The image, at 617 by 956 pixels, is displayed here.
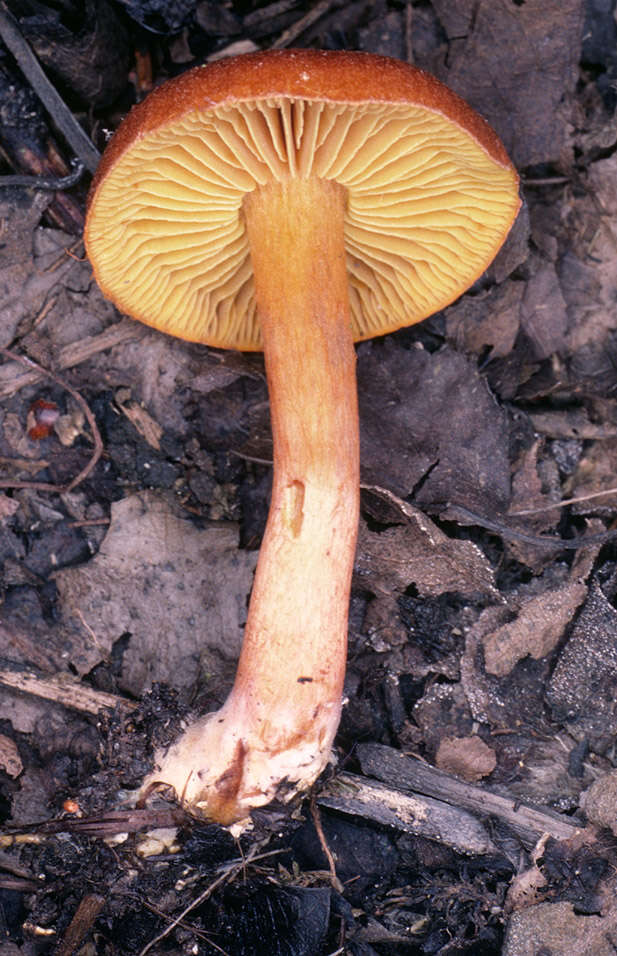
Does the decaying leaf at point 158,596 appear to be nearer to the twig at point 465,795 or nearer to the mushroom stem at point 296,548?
the mushroom stem at point 296,548

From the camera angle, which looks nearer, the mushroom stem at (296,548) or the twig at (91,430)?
the mushroom stem at (296,548)

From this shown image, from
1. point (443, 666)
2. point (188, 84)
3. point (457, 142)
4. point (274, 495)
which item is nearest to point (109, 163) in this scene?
point (188, 84)

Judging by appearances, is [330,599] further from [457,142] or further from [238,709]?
[457,142]

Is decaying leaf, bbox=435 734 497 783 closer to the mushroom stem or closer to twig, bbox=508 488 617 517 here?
Answer: the mushroom stem

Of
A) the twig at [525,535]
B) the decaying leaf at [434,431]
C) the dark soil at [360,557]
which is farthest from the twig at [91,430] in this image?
the twig at [525,535]

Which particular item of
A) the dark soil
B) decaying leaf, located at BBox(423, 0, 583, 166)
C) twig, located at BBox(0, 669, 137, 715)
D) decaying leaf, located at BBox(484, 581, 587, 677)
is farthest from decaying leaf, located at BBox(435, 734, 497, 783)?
decaying leaf, located at BBox(423, 0, 583, 166)

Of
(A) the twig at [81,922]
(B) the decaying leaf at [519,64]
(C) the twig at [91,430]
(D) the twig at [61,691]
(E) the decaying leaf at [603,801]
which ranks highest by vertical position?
(B) the decaying leaf at [519,64]
